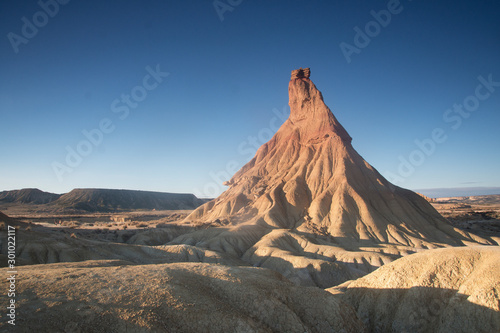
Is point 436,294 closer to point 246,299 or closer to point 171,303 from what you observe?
point 246,299

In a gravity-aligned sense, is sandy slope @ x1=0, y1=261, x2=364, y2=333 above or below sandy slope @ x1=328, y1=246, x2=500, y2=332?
above

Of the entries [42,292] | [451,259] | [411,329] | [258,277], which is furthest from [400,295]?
[42,292]

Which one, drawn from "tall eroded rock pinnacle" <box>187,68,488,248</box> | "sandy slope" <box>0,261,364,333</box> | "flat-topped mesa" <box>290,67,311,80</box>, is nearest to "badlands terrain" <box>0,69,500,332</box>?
"sandy slope" <box>0,261,364,333</box>

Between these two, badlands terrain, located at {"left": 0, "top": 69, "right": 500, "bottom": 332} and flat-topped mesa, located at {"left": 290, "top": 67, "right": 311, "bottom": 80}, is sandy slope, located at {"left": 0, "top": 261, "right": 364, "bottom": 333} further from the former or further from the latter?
flat-topped mesa, located at {"left": 290, "top": 67, "right": 311, "bottom": 80}

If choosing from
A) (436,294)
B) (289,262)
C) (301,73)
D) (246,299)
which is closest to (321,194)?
(289,262)

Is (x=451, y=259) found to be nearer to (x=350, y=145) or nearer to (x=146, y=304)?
(x=146, y=304)
